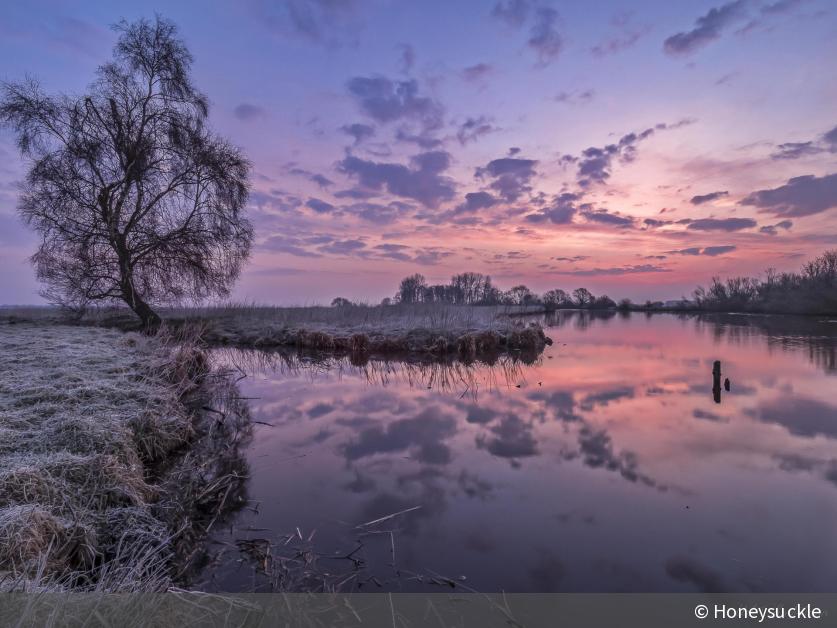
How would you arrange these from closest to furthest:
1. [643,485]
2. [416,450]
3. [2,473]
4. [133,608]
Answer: [133,608] < [2,473] < [643,485] < [416,450]

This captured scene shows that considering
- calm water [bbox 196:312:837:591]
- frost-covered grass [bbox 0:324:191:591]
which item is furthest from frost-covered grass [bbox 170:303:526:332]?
frost-covered grass [bbox 0:324:191:591]

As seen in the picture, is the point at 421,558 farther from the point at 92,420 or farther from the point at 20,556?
the point at 92,420

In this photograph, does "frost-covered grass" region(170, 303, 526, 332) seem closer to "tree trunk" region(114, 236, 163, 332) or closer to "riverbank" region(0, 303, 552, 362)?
"riverbank" region(0, 303, 552, 362)

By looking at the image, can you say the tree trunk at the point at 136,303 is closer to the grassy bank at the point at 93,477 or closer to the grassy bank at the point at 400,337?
the grassy bank at the point at 400,337

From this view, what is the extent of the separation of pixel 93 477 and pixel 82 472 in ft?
0.37

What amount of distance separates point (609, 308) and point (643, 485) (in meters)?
75.5

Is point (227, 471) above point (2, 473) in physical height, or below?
below

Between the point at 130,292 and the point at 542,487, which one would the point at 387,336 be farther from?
the point at 542,487

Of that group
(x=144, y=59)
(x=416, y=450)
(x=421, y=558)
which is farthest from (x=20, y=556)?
(x=144, y=59)

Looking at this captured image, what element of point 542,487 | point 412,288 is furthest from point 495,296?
point 542,487

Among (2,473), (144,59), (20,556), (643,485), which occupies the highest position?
(144,59)

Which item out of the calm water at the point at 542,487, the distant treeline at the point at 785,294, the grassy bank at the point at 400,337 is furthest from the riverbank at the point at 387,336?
the distant treeline at the point at 785,294

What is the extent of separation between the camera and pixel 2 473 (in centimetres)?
297

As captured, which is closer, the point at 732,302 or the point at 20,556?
the point at 20,556
